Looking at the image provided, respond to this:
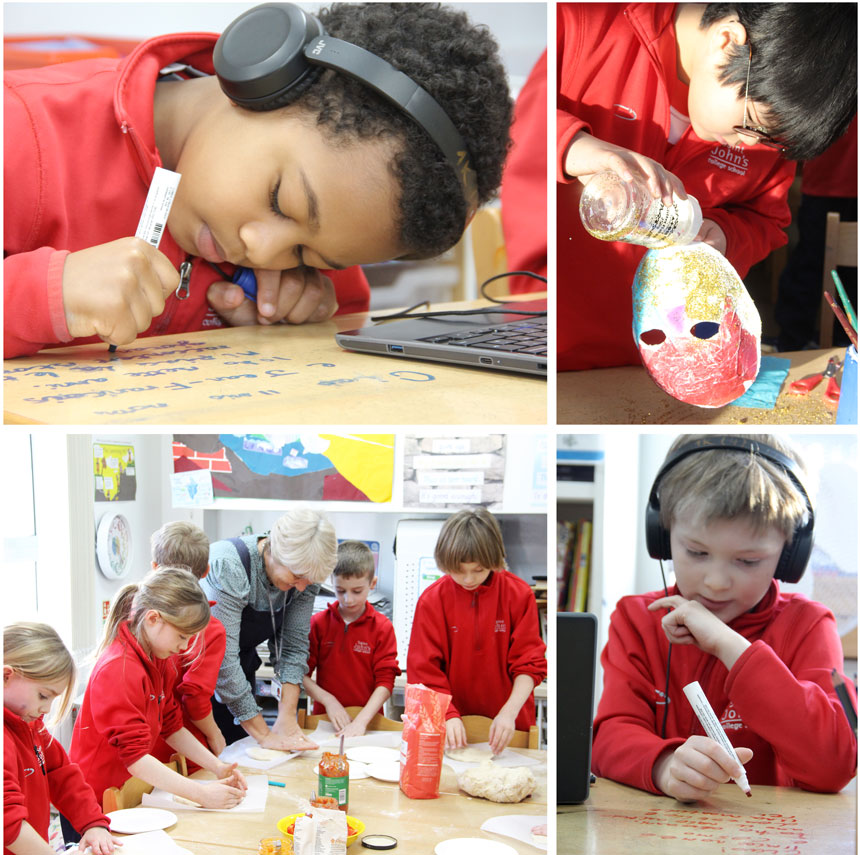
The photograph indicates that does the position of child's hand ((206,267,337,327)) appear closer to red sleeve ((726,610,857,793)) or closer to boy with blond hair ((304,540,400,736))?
boy with blond hair ((304,540,400,736))

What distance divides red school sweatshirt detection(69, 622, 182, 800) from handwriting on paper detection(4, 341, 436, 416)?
0.88ft

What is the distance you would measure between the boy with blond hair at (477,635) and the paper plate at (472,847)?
9 cm

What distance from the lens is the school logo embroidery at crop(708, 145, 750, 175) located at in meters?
0.81

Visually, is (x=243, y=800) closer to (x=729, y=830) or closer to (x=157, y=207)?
(x=729, y=830)

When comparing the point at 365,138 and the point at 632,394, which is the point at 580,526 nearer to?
the point at 632,394

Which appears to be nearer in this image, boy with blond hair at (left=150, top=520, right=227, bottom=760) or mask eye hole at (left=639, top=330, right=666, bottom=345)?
mask eye hole at (left=639, top=330, right=666, bottom=345)

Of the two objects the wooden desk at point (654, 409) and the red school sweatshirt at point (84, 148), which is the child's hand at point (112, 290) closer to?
the red school sweatshirt at point (84, 148)

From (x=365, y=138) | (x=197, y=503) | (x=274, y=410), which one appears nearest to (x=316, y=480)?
(x=197, y=503)

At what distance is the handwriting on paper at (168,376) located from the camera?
0.65m

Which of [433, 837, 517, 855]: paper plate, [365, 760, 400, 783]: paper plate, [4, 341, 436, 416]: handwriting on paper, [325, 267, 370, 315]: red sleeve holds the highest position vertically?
[325, 267, 370, 315]: red sleeve

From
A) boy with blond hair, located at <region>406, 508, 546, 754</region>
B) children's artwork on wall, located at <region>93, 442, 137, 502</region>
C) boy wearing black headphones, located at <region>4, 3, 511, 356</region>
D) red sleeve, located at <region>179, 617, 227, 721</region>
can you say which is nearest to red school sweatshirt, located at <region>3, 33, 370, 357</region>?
boy wearing black headphones, located at <region>4, 3, 511, 356</region>

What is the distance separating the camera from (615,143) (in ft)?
2.59

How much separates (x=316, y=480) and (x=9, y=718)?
0.36 metres

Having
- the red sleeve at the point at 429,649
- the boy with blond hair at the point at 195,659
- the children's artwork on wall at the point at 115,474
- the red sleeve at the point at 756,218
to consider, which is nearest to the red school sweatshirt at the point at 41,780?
the boy with blond hair at the point at 195,659
